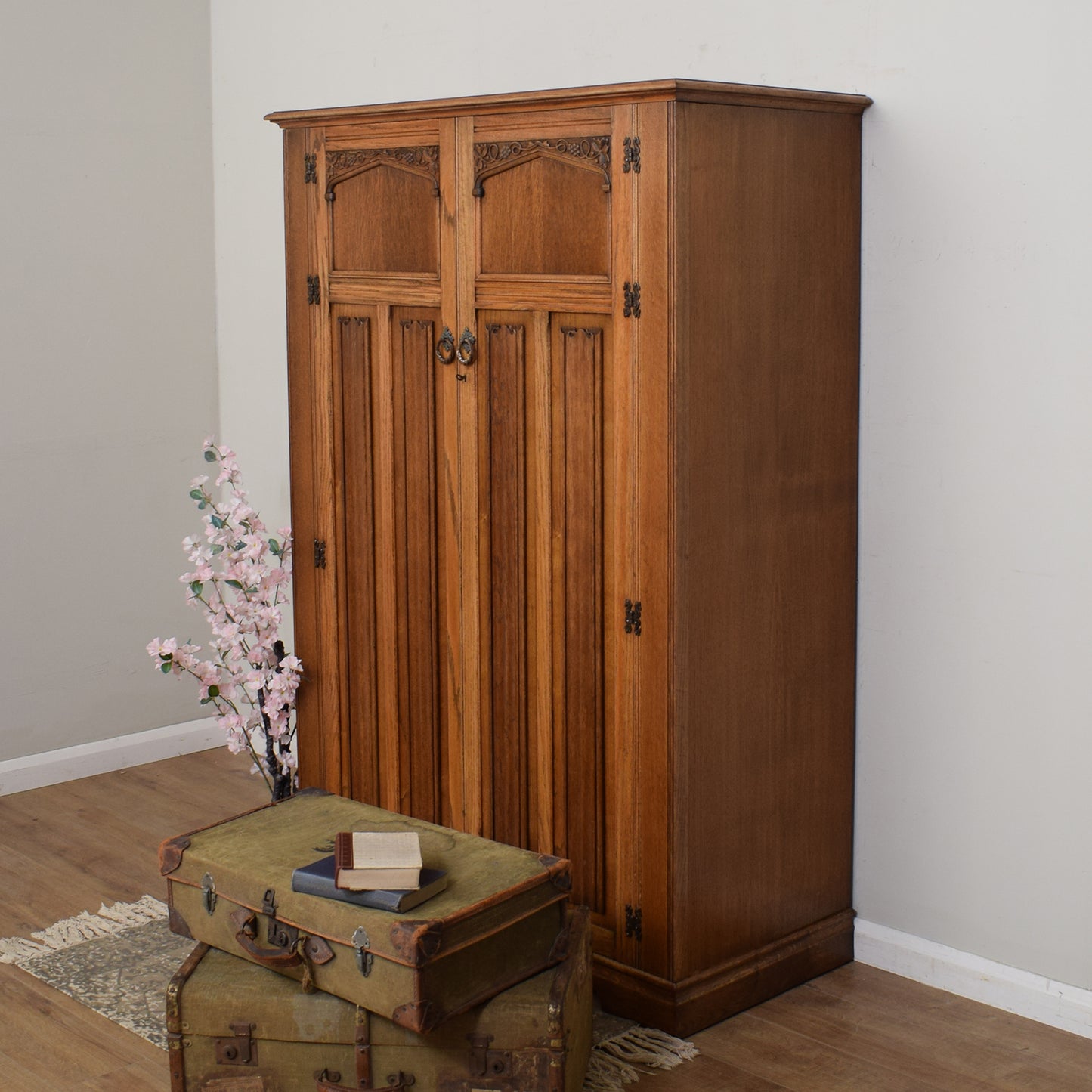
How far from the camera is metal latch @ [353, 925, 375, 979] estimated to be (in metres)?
2.46

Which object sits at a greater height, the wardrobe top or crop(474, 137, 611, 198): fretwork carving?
the wardrobe top

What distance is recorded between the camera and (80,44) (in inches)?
169

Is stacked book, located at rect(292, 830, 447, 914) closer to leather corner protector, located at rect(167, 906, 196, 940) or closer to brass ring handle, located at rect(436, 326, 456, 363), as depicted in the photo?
leather corner protector, located at rect(167, 906, 196, 940)

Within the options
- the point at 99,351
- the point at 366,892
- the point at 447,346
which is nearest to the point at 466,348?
the point at 447,346

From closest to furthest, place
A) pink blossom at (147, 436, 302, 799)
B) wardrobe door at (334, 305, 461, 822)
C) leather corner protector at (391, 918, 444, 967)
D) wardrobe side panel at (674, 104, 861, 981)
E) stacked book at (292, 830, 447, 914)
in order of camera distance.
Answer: leather corner protector at (391, 918, 444, 967) < stacked book at (292, 830, 447, 914) < wardrobe side panel at (674, 104, 861, 981) < wardrobe door at (334, 305, 461, 822) < pink blossom at (147, 436, 302, 799)

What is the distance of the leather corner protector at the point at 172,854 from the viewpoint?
2736mm

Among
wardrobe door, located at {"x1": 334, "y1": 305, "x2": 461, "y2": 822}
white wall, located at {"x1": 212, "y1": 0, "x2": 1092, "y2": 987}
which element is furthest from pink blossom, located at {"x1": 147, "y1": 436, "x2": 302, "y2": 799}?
white wall, located at {"x1": 212, "y1": 0, "x2": 1092, "y2": 987}

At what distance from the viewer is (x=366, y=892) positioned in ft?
8.18

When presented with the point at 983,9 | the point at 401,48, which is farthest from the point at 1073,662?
the point at 401,48

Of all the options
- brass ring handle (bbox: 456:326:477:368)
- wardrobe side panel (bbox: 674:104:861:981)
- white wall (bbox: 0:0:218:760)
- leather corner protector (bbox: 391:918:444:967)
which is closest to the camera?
leather corner protector (bbox: 391:918:444:967)

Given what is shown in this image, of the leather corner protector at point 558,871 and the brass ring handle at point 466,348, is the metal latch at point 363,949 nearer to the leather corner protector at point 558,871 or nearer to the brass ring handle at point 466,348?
the leather corner protector at point 558,871

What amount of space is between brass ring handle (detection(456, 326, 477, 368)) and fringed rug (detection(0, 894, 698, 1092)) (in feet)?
4.52

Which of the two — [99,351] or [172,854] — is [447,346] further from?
[99,351]

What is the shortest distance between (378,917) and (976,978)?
4.48ft
